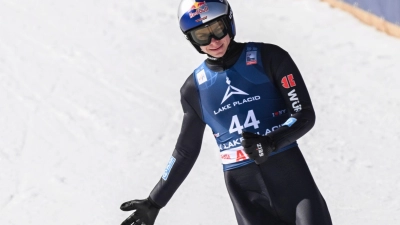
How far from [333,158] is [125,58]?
356 centimetres

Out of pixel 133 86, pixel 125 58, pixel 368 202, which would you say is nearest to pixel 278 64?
pixel 368 202

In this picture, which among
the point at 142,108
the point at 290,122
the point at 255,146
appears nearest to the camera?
the point at 255,146

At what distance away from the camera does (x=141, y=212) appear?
434cm

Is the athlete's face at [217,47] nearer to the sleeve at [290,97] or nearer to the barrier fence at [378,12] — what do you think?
the sleeve at [290,97]

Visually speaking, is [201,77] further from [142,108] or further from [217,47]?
[142,108]

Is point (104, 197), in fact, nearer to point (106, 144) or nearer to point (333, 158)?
point (106, 144)

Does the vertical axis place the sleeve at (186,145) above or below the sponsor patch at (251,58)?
below

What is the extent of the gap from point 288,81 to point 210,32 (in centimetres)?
51

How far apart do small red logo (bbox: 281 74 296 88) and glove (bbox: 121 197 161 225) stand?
1.06m

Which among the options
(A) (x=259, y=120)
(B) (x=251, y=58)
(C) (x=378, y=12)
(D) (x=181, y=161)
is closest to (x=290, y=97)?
(A) (x=259, y=120)

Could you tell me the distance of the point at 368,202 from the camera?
6438 millimetres

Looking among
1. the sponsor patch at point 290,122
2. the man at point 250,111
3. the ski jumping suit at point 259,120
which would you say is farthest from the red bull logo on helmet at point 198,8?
the sponsor patch at point 290,122

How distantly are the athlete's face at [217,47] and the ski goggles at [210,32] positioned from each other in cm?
2

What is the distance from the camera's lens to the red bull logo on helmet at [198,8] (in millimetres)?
4164
